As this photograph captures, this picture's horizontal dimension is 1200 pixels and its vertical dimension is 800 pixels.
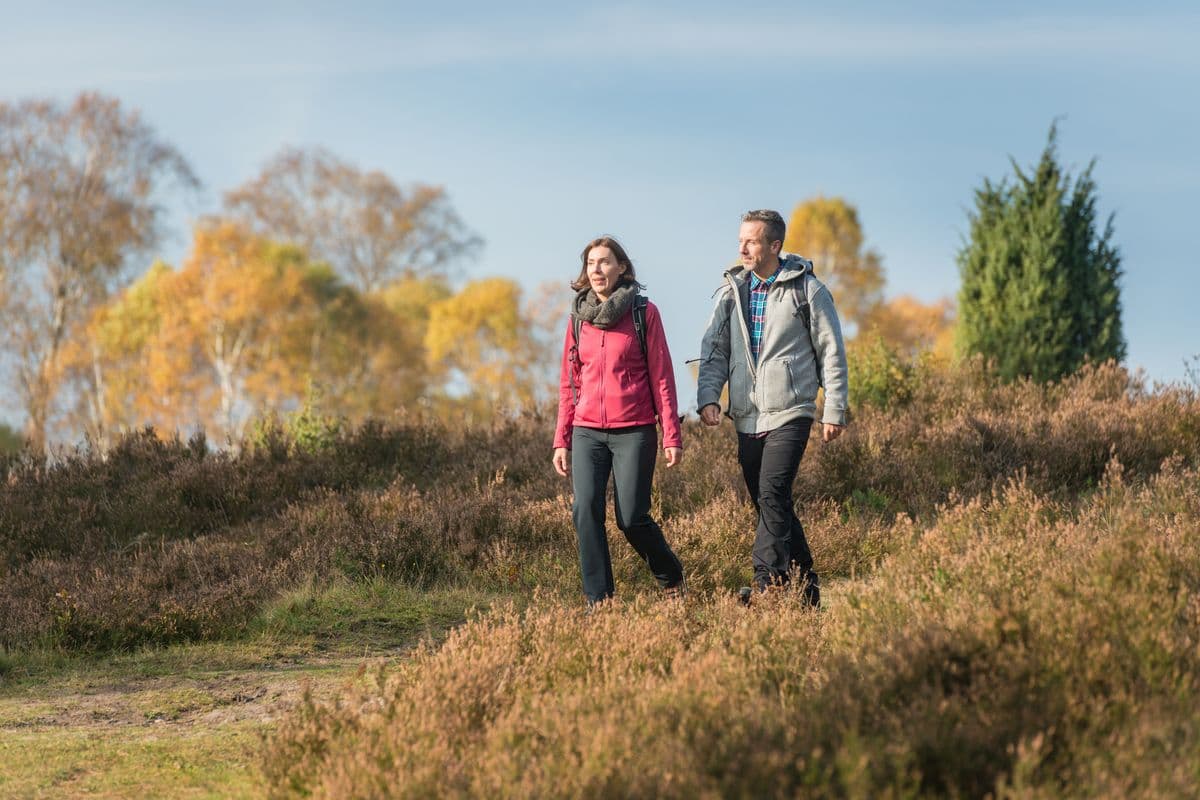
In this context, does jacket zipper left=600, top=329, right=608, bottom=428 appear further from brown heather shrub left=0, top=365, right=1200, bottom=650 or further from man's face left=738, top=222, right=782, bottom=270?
brown heather shrub left=0, top=365, right=1200, bottom=650

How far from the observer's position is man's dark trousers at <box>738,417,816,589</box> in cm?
590

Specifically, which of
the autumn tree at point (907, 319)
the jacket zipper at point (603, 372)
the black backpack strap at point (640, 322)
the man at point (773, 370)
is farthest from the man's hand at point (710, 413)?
the autumn tree at point (907, 319)

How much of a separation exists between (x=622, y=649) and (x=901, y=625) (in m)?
1.13

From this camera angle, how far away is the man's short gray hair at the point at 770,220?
6031 millimetres

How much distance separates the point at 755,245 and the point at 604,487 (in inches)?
59.8

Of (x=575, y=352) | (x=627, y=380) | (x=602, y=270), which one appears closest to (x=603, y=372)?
(x=627, y=380)

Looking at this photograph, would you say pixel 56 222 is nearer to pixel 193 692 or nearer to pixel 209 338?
pixel 209 338

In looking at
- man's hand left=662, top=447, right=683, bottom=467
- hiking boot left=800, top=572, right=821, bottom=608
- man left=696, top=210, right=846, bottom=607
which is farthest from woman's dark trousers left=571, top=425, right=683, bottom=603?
Result: hiking boot left=800, top=572, right=821, bottom=608

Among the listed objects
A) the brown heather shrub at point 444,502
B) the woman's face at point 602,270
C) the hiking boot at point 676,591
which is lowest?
the hiking boot at point 676,591

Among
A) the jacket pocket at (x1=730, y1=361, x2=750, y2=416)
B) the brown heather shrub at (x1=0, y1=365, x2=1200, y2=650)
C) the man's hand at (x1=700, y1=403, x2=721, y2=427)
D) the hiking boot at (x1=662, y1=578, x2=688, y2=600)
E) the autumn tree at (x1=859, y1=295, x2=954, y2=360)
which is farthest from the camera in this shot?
the autumn tree at (x1=859, y1=295, x2=954, y2=360)

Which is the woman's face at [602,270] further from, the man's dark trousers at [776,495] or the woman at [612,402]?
the man's dark trousers at [776,495]

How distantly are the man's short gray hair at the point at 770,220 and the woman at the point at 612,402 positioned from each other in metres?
0.70

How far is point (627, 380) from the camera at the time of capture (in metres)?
5.90

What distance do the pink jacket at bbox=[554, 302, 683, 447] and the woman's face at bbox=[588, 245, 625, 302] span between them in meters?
0.19
